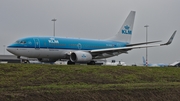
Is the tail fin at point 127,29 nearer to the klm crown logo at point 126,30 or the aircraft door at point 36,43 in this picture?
the klm crown logo at point 126,30

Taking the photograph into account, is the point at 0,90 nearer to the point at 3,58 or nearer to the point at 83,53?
the point at 83,53

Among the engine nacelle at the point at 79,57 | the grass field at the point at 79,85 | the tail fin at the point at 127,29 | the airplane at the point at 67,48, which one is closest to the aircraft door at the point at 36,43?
the airplane at the point at 67,48

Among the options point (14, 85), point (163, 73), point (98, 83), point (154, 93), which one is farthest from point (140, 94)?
point (163, 73)

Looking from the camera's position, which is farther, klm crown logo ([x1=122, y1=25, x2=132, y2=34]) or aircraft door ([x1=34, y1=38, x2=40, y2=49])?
klm crown logo ([x1=122, y1=25, x2=132, y2=34])

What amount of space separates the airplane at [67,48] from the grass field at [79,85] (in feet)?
34.8

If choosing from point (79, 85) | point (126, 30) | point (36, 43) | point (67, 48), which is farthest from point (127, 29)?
point (79, 85)

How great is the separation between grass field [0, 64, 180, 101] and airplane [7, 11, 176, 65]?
→ 10616 millimetres

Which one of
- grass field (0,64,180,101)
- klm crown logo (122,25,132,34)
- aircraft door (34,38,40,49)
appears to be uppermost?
klm crown logo (122,25,132,34)

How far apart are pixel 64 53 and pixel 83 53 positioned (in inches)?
83.3

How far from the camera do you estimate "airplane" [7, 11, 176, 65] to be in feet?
119

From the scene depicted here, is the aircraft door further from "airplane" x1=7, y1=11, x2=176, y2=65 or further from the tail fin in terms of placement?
the tail fin

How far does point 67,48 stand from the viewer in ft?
130

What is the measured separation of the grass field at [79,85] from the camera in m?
17.4

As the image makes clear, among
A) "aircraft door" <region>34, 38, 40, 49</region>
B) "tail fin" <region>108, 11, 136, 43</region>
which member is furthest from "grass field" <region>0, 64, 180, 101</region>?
"tail fin" <region>108, 11, 136, 43</region>
